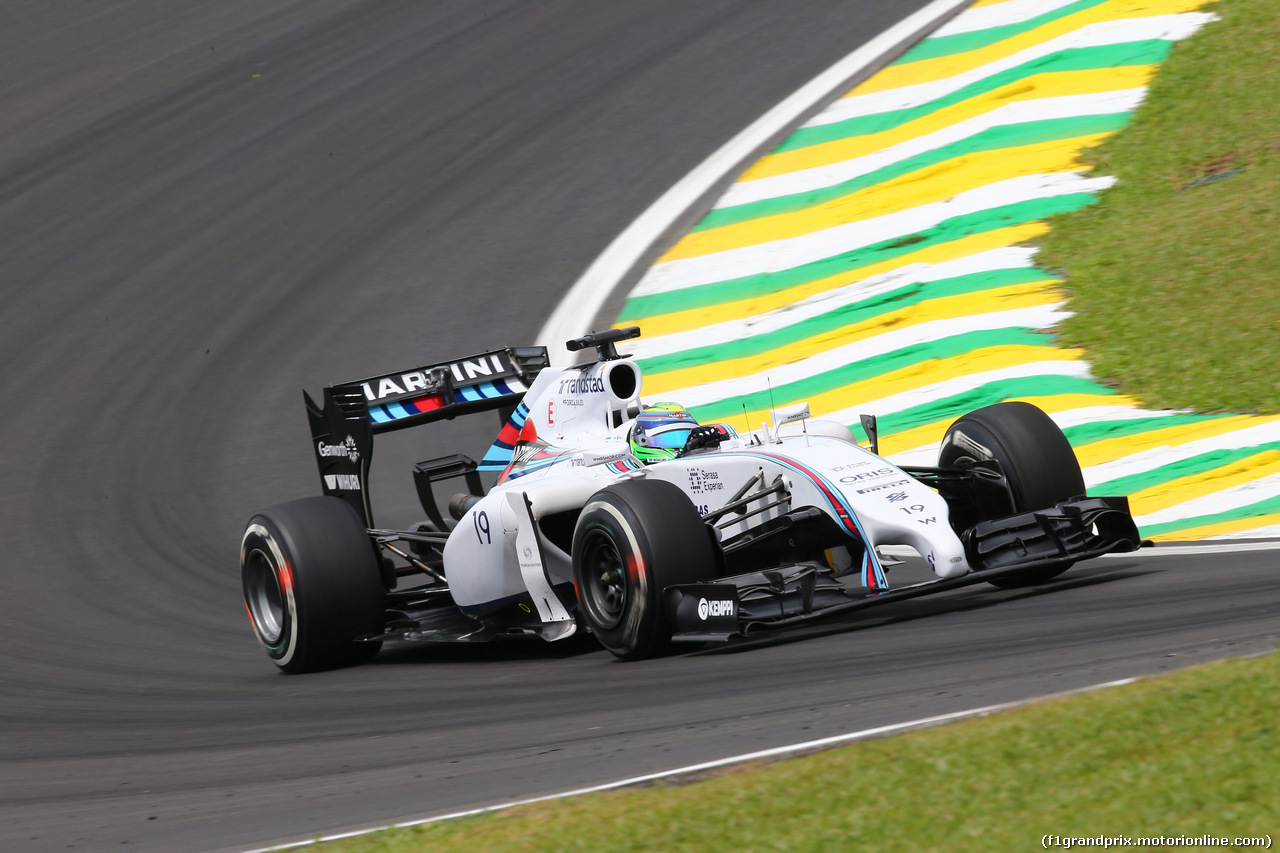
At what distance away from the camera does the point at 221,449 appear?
13.4 m

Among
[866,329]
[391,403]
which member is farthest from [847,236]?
[391,403]

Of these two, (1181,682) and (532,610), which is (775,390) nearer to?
(532,610)

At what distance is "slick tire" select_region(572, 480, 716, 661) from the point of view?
711 centimetres

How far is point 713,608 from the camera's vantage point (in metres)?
Answer: 7.04

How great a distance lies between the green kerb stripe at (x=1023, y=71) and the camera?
15.4 meters

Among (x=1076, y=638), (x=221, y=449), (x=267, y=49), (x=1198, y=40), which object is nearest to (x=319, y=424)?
(x=221, y=449)

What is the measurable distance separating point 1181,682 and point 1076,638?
1385 mm

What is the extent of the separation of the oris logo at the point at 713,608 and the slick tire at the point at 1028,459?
1.60 metres

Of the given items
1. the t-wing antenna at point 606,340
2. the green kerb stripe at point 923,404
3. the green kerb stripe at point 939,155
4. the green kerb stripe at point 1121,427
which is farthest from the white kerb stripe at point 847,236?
the t-wing antenna at point 606,340

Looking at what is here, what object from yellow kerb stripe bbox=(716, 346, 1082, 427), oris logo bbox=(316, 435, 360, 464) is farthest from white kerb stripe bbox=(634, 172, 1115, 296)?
oris logo bbox=(316, 435, 360, 464)

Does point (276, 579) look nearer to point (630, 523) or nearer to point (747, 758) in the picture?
point (630, 523)

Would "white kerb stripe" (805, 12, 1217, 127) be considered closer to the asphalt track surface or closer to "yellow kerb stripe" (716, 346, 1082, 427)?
the asphalt track surface

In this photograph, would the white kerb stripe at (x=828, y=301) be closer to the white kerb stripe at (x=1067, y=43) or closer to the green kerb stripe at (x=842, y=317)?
the green kerb stripe at (x=842, y=317)

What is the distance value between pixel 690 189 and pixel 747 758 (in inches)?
479
